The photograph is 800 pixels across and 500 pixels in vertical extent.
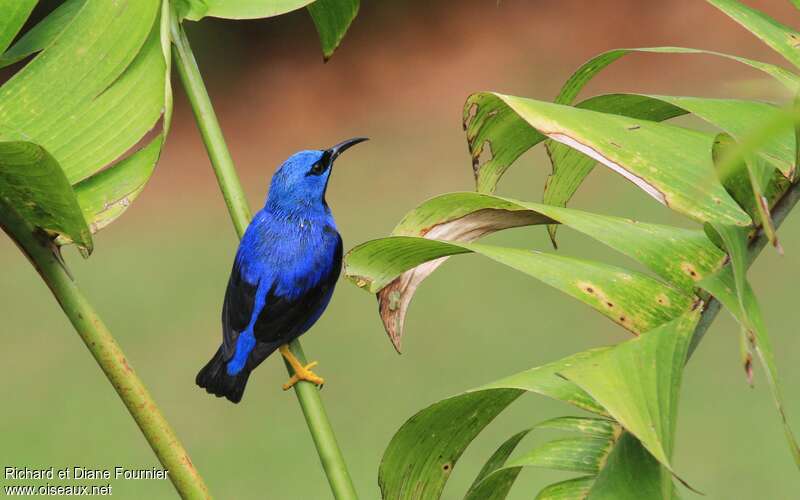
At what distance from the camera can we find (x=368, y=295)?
12.4 ft

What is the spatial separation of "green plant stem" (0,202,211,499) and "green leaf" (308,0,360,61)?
15.6 inches

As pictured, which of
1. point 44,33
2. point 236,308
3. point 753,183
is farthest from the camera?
point 236,308

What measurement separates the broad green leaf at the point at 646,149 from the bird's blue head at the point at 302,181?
2.28 ft

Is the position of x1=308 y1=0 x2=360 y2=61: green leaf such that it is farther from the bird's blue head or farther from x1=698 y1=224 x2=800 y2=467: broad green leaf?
x1=698 y1=224 x2=800 y2=467: broad green leaf

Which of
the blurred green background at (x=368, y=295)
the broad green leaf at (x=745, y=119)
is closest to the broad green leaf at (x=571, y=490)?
the broad green leaf at (x=745, y=119)

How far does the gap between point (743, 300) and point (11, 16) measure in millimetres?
608

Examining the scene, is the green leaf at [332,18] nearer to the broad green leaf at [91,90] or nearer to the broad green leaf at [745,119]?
the broad green leaf at [91,90]

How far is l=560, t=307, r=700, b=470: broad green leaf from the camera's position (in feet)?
1.64

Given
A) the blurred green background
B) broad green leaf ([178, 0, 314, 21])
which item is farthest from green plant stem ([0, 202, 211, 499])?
the blurred green background

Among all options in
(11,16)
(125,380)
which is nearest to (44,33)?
(11,16)

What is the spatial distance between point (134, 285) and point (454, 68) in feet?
6.93

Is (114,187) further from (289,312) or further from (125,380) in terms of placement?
(289,312)

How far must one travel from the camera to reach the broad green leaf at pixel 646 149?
2.15 ft

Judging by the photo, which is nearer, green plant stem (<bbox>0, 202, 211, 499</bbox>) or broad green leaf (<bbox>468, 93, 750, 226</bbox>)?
broad green leaf (<bbox>468, 93, 750, 226</bbox>)
